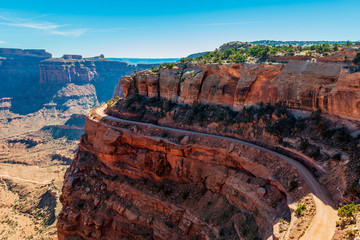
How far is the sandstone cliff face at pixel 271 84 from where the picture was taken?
3022 centimetres

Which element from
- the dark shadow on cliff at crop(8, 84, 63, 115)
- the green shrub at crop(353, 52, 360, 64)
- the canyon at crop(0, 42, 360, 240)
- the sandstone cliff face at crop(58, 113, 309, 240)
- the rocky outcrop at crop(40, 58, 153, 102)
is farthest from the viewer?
the rocky outcrop at crop(40, 58, 153, 102)

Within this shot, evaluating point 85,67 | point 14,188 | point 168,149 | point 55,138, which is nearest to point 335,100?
point 168,149

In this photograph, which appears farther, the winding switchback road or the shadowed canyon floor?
the shadowed canyon floor

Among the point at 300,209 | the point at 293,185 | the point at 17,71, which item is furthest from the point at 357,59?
the point at 17,71

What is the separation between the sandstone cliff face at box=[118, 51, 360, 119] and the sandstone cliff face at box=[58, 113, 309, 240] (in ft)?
34.2

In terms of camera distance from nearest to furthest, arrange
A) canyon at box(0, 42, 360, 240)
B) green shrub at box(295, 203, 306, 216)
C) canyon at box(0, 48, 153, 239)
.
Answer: green shrub at box(295, 203, 306, 216) → canyon at box(0, 42, 360, 240) → canyon at box(0, 48, 153, 239)

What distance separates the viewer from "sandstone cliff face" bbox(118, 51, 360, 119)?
3022cm

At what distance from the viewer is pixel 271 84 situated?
125ft

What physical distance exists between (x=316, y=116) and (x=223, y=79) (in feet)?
58.5

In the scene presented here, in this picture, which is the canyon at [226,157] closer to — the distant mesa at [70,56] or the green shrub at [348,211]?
the green shrub at [348,211]

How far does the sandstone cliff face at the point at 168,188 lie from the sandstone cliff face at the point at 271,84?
34.2 feet

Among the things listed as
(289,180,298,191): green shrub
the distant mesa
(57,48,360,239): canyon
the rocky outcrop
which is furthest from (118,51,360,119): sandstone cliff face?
the distant mesa

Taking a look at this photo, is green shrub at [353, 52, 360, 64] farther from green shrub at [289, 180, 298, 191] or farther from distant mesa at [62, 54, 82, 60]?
distant mesa at [62, 54, 82, 60]

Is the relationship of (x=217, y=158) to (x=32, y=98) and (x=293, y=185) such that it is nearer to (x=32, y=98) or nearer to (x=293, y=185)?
(x=293, y=185)
